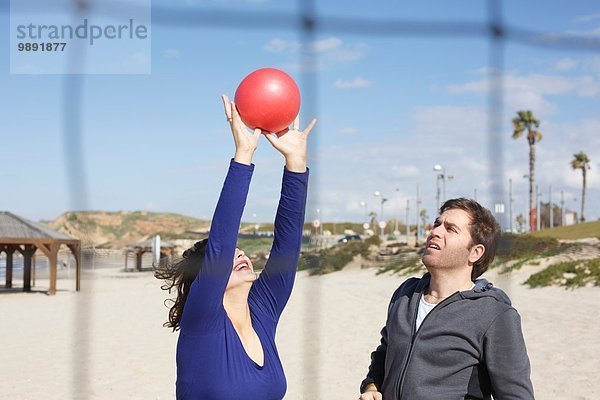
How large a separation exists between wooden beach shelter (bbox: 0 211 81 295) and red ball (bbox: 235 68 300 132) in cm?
1431

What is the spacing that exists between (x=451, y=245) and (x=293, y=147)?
521mm

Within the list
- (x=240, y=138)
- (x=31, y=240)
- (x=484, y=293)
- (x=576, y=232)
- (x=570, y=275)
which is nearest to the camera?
(x=240, y=138)

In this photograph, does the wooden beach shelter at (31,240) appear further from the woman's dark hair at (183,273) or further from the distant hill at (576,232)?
the woman's dark hair at (183,273)

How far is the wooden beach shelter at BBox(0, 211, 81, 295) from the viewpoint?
52.0 feet

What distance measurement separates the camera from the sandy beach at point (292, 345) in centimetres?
568

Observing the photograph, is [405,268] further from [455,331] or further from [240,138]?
[240,138]

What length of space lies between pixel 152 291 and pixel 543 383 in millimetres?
11819

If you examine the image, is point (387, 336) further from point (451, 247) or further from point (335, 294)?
point (335, 294)

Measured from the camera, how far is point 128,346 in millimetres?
7797

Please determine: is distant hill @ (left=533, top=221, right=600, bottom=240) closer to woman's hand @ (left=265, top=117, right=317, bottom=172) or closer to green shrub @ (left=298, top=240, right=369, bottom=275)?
green shrub @ (left=298, top=240, right=369, bottom=275)

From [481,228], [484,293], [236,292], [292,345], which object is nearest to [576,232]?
[292,345]

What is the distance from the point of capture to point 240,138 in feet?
6.39

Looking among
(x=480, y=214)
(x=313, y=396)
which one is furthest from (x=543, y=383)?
(x=480, y=214)

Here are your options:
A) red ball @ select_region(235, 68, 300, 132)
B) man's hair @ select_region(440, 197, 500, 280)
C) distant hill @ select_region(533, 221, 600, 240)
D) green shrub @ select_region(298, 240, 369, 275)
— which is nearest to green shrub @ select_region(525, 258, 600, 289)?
green shrub @ select_region(298, 240, 369, 275)
